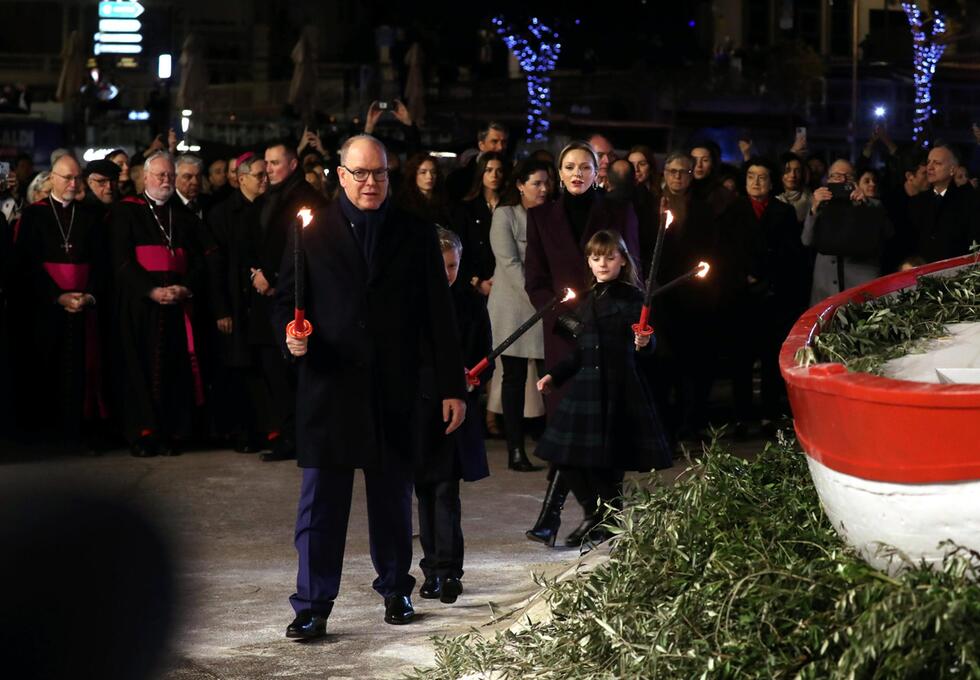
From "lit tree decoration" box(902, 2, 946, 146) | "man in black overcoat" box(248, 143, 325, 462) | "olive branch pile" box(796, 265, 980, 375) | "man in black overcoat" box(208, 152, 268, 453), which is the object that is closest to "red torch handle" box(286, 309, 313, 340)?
"olive branch pile" box(796, 265, 980, 375)

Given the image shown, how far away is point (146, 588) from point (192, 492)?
326 inches

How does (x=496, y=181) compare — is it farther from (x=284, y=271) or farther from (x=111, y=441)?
(x=284, y=271)

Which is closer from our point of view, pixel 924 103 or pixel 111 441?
pixel 111 441

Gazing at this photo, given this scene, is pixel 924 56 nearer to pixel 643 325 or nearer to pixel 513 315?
pixel 513 315

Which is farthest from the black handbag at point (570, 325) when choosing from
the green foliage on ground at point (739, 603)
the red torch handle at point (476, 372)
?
the green foliage on ground at point (739, 603)

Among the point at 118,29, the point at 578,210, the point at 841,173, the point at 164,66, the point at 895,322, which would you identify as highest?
the point at 118,29

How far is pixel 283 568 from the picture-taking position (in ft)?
27.3

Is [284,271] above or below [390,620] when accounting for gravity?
above

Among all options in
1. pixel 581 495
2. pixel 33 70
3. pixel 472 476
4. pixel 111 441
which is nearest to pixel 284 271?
pixel 472 476

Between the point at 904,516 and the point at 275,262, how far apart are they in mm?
7430

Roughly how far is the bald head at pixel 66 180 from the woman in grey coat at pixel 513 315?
9.95ft

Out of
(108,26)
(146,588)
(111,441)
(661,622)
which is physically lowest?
(111,441)

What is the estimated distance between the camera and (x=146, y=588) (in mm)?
2369

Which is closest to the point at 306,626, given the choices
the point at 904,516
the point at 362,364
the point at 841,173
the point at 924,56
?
the point at 362,364
